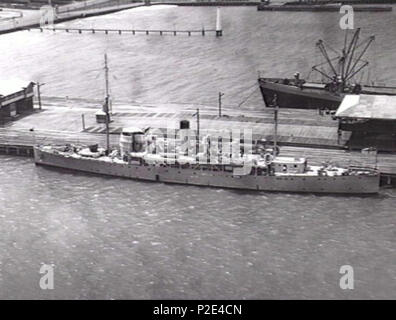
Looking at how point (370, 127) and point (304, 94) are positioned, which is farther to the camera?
point (304, 94)

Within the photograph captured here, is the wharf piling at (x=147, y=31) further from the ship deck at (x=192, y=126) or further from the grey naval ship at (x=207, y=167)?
the grey naval ship at (x=207, y=167)

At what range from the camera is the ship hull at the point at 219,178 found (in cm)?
6338

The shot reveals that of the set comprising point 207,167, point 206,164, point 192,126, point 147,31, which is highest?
point 147,31

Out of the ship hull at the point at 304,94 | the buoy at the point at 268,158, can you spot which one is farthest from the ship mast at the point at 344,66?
the buoy at the point at 268,158

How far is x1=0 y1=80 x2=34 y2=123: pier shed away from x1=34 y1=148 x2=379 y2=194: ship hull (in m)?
18.1

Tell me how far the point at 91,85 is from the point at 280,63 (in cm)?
3732

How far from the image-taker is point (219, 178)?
66500mm

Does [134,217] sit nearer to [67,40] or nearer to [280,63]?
[280,63]

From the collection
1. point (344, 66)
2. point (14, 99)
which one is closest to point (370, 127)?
point (344, 66)

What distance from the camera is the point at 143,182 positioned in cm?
6919

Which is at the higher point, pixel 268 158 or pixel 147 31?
pixel 147 31

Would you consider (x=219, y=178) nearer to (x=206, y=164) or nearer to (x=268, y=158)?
(x=206, y=164)

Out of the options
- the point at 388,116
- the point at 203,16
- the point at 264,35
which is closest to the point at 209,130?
the point at 388,116

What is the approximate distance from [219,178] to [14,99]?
38.4 meters
